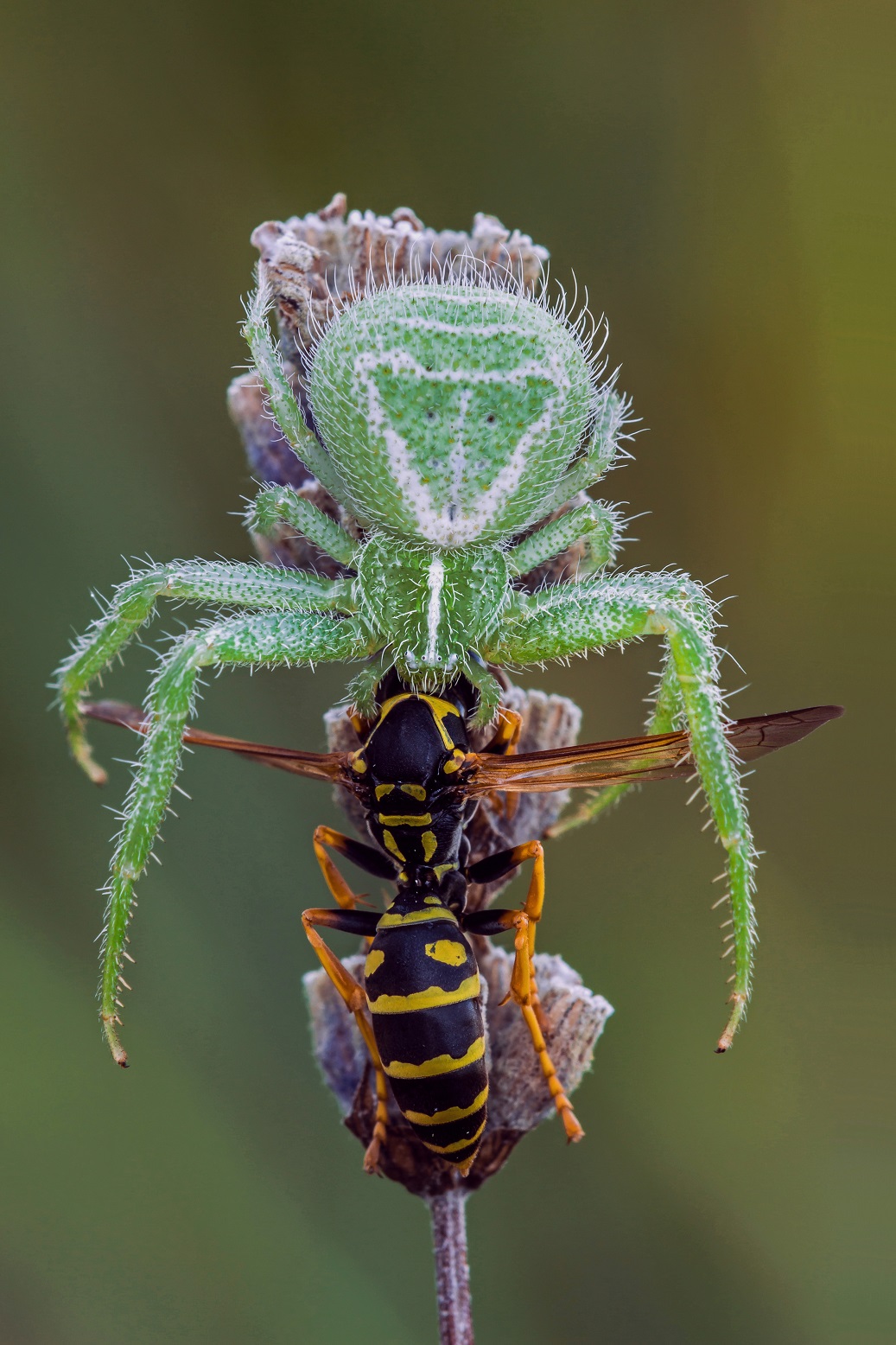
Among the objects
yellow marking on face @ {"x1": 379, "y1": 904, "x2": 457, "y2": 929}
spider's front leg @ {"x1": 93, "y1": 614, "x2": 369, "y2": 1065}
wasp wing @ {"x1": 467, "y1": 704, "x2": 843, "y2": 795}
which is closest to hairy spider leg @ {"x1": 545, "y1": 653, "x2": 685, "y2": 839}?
wasp wing @ {"x1": 467, "y1": 704, "x2": 843, "y2": 795}

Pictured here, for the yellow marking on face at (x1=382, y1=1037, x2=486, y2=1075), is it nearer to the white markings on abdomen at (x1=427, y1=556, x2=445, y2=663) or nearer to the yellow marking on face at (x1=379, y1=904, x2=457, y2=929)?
the yellow marking on face at (x1=379, y1=904, x2=457, y2=929)

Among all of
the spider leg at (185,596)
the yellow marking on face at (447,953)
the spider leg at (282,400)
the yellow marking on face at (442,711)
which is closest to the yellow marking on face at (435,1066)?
the yellow marking on face at (447,953)

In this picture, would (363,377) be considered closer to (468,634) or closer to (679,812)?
(468,634)

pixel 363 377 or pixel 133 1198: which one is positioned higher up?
pixel 363 377

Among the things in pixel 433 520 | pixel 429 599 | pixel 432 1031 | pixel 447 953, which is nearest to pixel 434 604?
pixel 429 599

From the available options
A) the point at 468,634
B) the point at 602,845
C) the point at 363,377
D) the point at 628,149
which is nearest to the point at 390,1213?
the point at 602,845

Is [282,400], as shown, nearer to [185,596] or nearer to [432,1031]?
[185,596]
